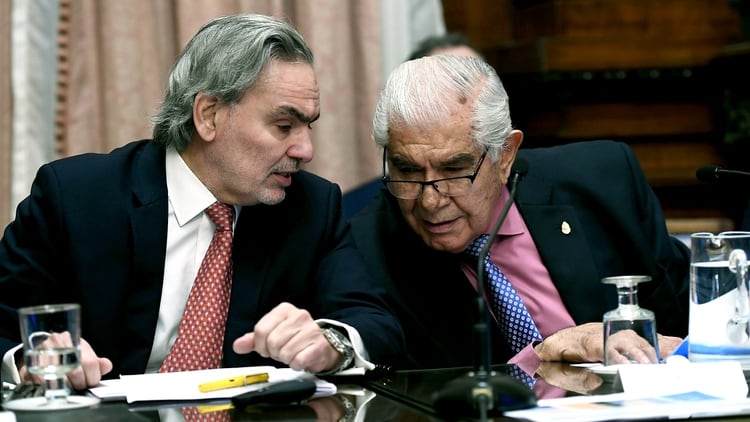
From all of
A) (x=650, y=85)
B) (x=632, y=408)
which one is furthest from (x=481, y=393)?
(x=650, y=85)

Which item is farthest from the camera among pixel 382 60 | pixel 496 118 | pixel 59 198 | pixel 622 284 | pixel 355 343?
pixel 382 60

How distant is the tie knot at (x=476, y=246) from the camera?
8.98ft

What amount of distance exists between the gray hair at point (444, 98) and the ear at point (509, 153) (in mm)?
65

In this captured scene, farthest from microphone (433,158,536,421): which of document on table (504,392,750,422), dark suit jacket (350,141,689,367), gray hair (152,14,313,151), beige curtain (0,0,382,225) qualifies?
beige curtain (0,0,382,225)

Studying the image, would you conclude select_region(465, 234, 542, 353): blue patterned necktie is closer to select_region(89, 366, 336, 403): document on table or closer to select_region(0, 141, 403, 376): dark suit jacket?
select_region(0, 141, 403, 376): dark suit jacket

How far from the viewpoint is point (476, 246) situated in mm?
2740

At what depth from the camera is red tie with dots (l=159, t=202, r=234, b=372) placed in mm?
2359

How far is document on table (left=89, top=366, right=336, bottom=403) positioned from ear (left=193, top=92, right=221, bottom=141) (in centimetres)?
66

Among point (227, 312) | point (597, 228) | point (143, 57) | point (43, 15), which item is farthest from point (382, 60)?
point (227, 312)

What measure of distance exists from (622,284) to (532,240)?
776 millimetres

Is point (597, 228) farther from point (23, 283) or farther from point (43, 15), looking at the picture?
point (43, 15)

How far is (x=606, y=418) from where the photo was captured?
158cm

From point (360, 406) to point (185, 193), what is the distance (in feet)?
2.94

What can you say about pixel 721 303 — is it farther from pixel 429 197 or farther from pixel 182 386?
pixel 182 386
